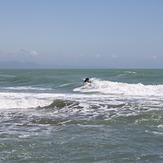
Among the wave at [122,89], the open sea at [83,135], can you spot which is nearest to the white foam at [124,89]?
the wave at [122,89]

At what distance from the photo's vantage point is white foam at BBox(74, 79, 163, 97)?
28.6 meters

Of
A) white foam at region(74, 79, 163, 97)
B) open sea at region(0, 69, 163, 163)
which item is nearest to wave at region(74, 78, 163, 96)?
white foam at region(74, 79, 163, 97)

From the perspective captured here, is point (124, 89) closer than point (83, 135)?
No

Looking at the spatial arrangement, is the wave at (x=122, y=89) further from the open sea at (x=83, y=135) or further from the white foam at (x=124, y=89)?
the open sea at (x=83, y=135)

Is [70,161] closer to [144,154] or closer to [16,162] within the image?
Result: [16,162]

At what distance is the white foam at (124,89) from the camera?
2862 cm

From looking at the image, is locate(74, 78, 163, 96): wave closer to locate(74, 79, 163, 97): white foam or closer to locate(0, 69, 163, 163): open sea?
locate(74, 79, 163, 97): white foam

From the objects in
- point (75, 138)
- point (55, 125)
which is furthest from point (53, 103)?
point (75, 138)

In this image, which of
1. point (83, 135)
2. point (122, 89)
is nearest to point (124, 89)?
point (122, 89)

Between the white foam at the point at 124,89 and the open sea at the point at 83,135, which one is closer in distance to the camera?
the open sea at the point at 83,135

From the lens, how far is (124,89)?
31.7 metres

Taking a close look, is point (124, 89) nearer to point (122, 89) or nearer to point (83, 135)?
point (122, 89)

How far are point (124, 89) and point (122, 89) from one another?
204mm

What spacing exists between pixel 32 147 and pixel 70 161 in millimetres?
1668
